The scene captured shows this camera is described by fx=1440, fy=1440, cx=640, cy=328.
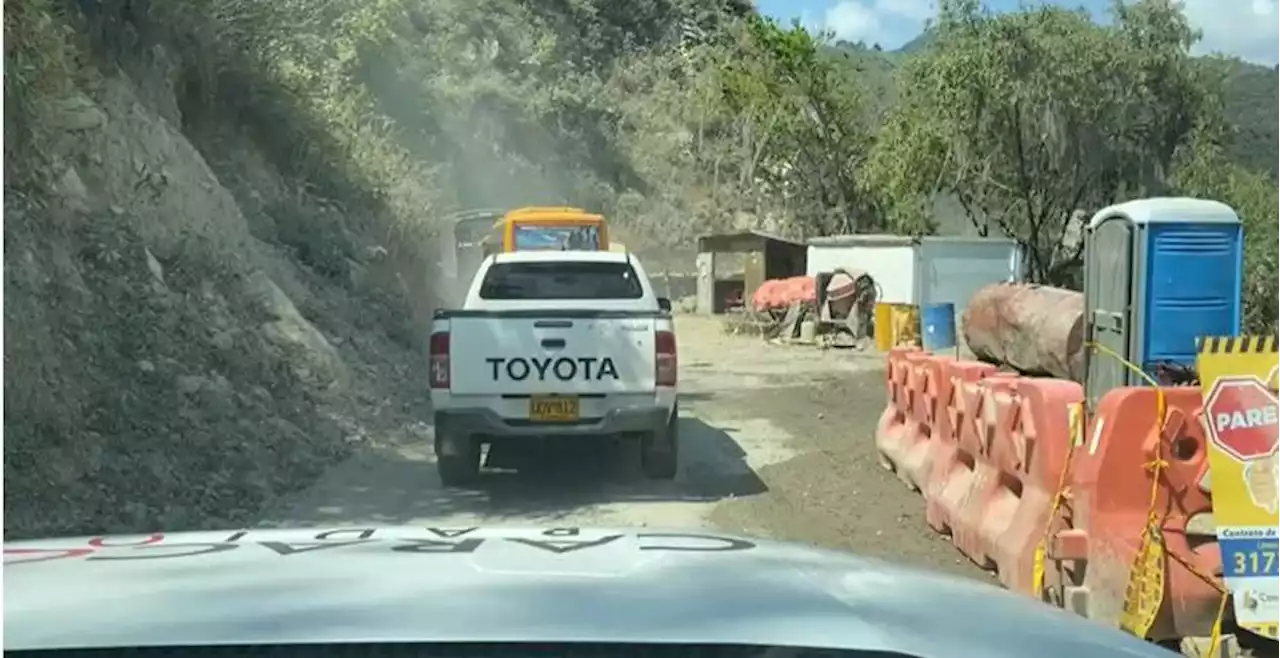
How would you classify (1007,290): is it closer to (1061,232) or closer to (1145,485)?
(1145,485)

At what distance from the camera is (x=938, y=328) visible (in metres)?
22.1

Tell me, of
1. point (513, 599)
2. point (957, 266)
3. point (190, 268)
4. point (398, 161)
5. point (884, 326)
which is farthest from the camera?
point (398, 161)

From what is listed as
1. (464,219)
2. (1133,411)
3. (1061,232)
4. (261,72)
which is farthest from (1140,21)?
(1133,411)

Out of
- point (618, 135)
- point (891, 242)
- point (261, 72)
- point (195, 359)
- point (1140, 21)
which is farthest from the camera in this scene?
point (618, 135)

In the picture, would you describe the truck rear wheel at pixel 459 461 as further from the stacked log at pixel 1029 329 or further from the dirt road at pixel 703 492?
the stacked log at pixel 1029 329

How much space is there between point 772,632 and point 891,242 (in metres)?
31.7

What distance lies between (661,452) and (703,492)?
516 mm

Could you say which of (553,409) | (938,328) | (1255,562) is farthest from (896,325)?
(1255,562)

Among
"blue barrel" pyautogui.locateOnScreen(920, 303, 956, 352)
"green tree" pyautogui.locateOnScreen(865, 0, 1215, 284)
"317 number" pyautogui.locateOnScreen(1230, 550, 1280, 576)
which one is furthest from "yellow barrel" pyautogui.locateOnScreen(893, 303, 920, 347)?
"317 number" pyautogui.locateOnScreen(1230, 550, 1280, 576)

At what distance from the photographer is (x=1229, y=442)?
6.36 meters

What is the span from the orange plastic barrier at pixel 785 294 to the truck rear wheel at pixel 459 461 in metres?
22.8

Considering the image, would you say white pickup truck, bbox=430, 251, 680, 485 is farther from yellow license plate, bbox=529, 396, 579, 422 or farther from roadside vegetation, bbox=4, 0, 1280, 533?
roadside vegetation, bbox=4, 0, 1280, 533

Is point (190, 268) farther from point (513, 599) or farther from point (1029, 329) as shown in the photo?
point (513, 599)

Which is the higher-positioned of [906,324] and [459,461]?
[906,324]
